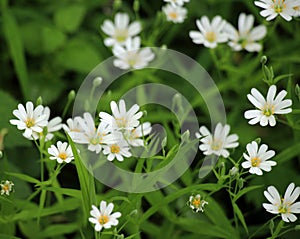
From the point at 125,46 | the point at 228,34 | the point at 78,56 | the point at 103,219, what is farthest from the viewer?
the point at 78,56

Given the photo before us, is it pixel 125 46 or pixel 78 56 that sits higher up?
pixel 78 56

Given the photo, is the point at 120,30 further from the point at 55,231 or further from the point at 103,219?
the point at 103,219

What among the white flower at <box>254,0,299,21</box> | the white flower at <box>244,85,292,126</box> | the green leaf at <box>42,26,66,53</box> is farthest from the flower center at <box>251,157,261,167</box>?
the green leaf at <box>42,26,66,53</box>

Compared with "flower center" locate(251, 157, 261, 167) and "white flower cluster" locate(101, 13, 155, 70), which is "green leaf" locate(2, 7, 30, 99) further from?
"flower center" locate(251, 157, 261, 167)

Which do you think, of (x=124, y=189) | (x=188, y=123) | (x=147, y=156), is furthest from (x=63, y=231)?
(x=188, y=123)

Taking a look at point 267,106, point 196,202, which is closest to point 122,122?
point 196,202

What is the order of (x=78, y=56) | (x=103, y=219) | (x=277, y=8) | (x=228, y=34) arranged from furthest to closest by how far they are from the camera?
(x=78, y=56) → (x=228, y=34) → (x=277, y=8) → (x=103, y=219)

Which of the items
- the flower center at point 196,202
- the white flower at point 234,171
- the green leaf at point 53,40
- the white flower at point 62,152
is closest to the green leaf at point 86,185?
the white flower at point 62,152
